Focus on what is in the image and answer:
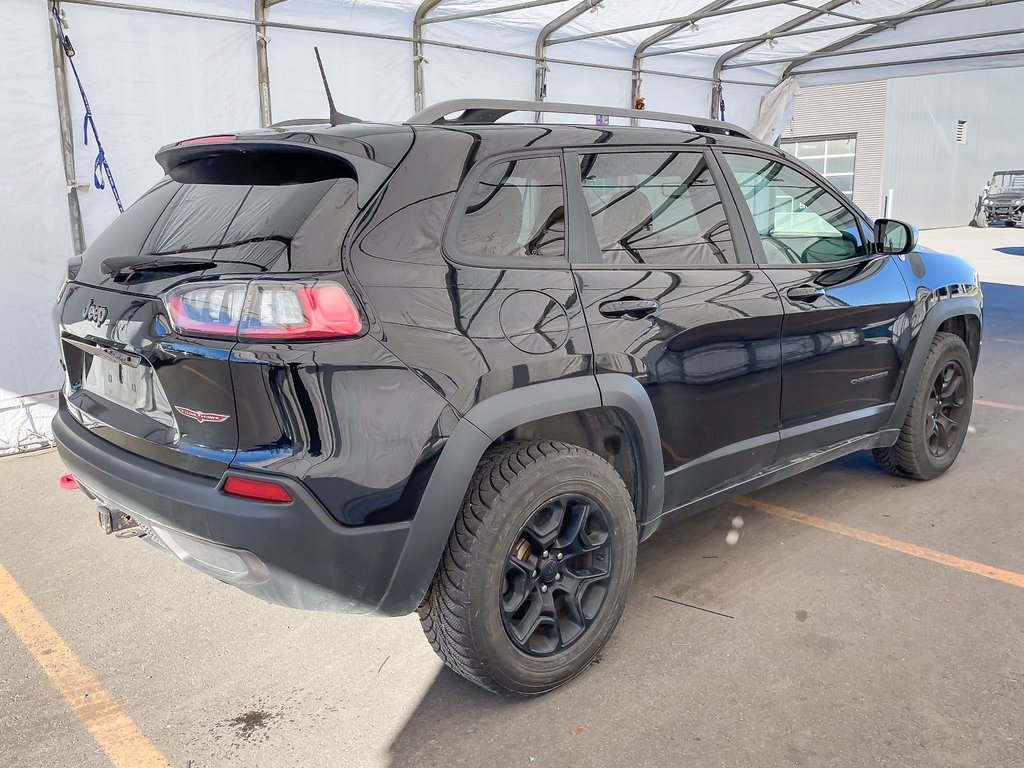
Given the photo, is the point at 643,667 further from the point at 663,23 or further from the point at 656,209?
the point at 663,23

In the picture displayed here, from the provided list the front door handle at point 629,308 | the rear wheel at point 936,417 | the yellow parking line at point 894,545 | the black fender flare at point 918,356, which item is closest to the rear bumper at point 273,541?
the front door handle at point 629,308

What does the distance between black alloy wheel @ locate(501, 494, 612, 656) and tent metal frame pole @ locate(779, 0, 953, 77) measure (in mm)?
7991

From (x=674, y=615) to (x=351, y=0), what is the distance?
17.4 ft

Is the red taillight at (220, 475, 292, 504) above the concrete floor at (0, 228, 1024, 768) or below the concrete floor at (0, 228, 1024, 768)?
above

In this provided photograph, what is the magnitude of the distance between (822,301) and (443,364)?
1.87 metres

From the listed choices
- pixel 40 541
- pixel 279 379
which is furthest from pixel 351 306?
pixel 40 541

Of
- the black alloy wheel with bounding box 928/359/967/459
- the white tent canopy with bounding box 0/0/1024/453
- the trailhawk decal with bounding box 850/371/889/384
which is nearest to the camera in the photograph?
the trailhawk decal with bounding box 850/371/889/384

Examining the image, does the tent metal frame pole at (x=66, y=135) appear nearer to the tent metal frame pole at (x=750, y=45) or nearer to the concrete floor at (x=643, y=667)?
the concrete floor at (x=643, y=667)

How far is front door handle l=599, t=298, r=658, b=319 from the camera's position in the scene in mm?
2682

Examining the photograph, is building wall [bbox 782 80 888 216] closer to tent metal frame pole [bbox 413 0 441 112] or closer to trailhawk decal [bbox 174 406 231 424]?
tent metal frame pole [bbox 413 0 441 112]

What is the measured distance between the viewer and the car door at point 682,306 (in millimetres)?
2742

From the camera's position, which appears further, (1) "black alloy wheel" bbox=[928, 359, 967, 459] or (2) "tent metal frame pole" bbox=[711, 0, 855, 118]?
(2) "tent metal frame pole" bbox=[711, 0, 855, 118]

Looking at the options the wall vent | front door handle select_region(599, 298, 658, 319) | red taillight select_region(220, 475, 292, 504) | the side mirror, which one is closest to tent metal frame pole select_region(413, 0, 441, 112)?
the side mirror

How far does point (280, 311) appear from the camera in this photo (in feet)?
7.00
